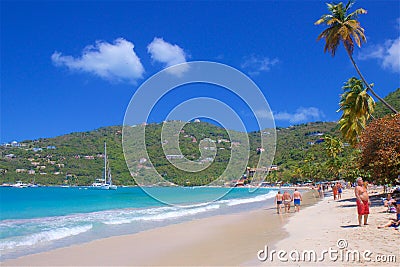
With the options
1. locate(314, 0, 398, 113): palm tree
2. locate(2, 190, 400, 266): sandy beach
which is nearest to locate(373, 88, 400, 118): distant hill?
locate(314, 0, 398, 113): palm tree

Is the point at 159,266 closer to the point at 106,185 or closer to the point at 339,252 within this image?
the point at 339,252

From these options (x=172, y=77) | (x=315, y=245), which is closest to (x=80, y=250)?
(x=172, y=77)

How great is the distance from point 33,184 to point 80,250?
3923 inches

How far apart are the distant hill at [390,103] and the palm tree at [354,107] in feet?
131

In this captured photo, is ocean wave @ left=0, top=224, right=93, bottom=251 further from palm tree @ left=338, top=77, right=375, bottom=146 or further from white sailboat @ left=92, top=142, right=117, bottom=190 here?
white sailboat @ left=92, top=142, right=117, bottom=190

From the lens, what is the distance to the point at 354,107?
24.7 m

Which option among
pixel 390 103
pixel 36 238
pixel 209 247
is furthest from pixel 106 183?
pixel 209 247

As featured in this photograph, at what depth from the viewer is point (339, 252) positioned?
730 cm

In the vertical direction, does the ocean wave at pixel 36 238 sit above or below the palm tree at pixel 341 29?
below

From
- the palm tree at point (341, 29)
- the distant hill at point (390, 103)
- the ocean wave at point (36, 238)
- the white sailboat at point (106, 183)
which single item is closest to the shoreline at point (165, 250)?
the ocean wave at point (36, 238)

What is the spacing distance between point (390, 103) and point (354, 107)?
56548 mm

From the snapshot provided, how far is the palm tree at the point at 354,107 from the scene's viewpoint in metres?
24.1

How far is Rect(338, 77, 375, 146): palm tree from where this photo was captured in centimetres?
2413

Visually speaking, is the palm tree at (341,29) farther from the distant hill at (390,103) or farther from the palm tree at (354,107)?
the distant hill at (390,103)
